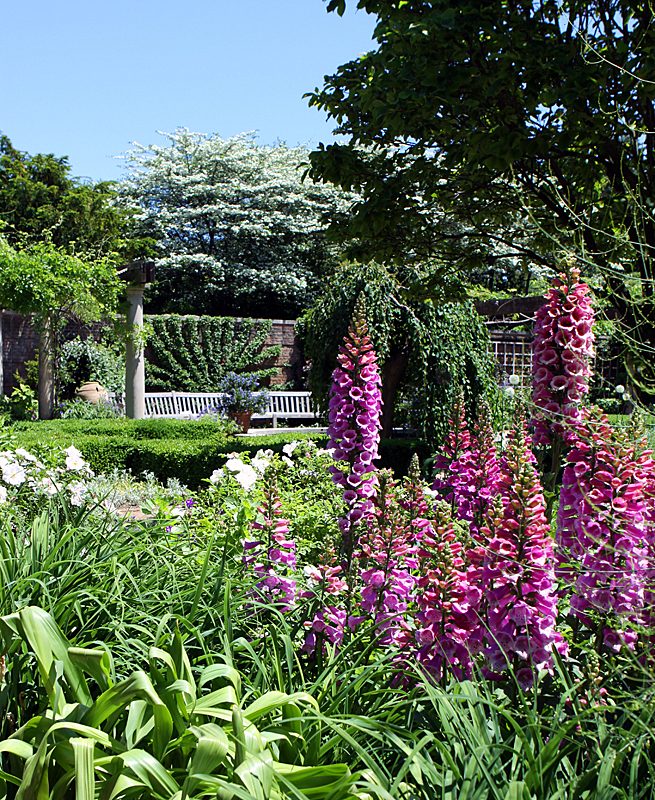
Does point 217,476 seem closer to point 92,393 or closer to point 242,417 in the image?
point 242,417

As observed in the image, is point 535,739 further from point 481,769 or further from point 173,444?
point 173,444

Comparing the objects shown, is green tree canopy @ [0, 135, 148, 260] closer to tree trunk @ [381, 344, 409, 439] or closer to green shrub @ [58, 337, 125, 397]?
green shrub @ [58, 337, 125, 397]

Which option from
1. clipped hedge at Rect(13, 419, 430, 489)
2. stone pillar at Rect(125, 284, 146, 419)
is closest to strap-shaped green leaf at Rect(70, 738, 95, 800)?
clipped hedge at Rect(13, 419, 430, 489)

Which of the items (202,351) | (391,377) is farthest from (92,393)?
(391,377)

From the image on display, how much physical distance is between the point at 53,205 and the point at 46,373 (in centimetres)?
1025

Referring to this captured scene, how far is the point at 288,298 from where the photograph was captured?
73.9 feet

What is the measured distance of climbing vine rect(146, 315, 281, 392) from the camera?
17156 mm

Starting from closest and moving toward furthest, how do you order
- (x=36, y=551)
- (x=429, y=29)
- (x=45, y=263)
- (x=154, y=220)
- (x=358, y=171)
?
(x=36, y=551)
(x=429, y=29)
(x=358, y=171)
(x=45, y=263)
(x=154, y=220)

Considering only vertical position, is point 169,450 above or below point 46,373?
below

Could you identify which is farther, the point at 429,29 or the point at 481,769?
the point at 429,29

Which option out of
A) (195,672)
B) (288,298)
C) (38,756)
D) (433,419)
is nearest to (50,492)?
(195,672)

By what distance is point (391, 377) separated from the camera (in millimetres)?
8328

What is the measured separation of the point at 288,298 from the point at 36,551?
2078cm

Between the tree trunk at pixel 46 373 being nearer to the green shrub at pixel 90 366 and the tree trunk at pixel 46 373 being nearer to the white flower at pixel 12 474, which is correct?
the green shrub at pixel 90 366
